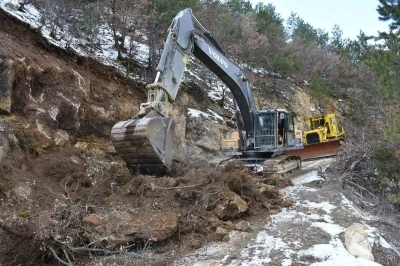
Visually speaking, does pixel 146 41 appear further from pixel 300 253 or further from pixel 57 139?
pixel 300 253

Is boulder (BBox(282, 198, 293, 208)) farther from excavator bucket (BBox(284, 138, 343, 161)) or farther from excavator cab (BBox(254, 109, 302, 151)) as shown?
excavator bucket (BBox(284, 138, 343, 161))

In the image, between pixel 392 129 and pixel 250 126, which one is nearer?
pixel 392 129

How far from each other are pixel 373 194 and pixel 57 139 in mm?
7546

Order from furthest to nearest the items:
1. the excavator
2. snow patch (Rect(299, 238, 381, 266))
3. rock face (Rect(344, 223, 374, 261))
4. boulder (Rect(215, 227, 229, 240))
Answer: the excavator < boulder (Rect(215, 227, 229, 240)) < rock face (Rect(344, 223, 374, 261)) < snow patch (Rect(299, 238, 381, 266))

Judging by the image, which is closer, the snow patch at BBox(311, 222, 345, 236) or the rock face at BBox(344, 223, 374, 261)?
the rock face at BBox(344, 223, 374, 261)

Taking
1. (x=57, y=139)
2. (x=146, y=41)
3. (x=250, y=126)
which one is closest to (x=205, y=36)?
(x=250, y=126)

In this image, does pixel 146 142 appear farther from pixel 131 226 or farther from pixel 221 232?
pixel 221 232

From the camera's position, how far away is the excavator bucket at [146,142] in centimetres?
642

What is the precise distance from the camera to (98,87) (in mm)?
11656

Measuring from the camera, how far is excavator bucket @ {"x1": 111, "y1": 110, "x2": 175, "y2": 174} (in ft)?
21.1

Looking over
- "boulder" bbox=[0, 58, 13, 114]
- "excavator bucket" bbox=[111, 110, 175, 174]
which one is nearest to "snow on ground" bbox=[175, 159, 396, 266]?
"excavator bucket" bbox=[111, 110, 175, 174]

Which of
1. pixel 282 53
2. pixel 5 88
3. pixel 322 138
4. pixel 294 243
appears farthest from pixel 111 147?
pixel 282 53

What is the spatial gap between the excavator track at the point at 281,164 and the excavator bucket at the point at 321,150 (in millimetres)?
3443

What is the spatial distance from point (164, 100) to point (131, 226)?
2869 millimetres
